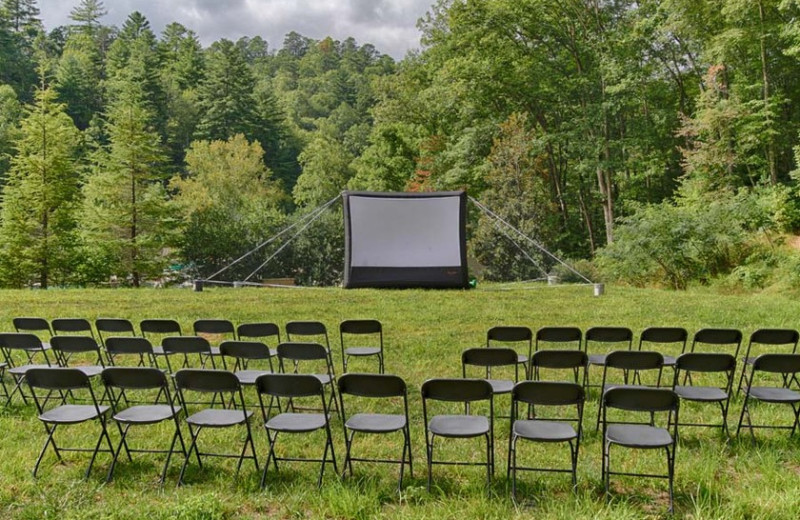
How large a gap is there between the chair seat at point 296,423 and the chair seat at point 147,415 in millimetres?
588

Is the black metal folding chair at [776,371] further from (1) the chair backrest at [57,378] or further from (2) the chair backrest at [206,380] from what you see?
(1) the chair backrest at [57,378]

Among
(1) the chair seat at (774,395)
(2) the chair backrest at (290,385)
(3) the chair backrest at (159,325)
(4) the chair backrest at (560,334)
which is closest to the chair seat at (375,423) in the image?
(2) the chair backrest at (290,385)

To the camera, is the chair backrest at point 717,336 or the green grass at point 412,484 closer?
the green grass at point 412,484

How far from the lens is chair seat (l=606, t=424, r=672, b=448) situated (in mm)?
2893

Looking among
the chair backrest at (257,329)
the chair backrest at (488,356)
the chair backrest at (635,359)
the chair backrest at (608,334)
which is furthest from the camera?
the chair backrest at (257,329)

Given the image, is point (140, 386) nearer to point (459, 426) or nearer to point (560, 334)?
point (459, 426)

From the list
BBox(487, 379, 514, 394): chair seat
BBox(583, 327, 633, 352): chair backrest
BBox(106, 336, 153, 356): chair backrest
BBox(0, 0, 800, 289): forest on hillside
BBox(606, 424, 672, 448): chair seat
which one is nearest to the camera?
BBox(606, 424, 672, 448): chair seat

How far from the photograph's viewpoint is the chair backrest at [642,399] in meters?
2.95

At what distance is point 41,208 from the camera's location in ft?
58.6

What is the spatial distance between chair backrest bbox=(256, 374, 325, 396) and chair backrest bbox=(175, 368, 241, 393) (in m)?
0.15

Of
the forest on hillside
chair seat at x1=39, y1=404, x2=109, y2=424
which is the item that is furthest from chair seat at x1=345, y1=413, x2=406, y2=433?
the forest on hillside

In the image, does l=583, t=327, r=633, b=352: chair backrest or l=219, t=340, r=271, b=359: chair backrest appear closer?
l=219, t=340, r=271, b=359: chair backrest

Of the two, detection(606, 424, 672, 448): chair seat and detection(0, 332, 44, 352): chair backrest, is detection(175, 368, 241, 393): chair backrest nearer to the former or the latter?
detection(0, 332, 44, 352): chair backrest

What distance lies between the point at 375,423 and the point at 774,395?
273 centimetres
